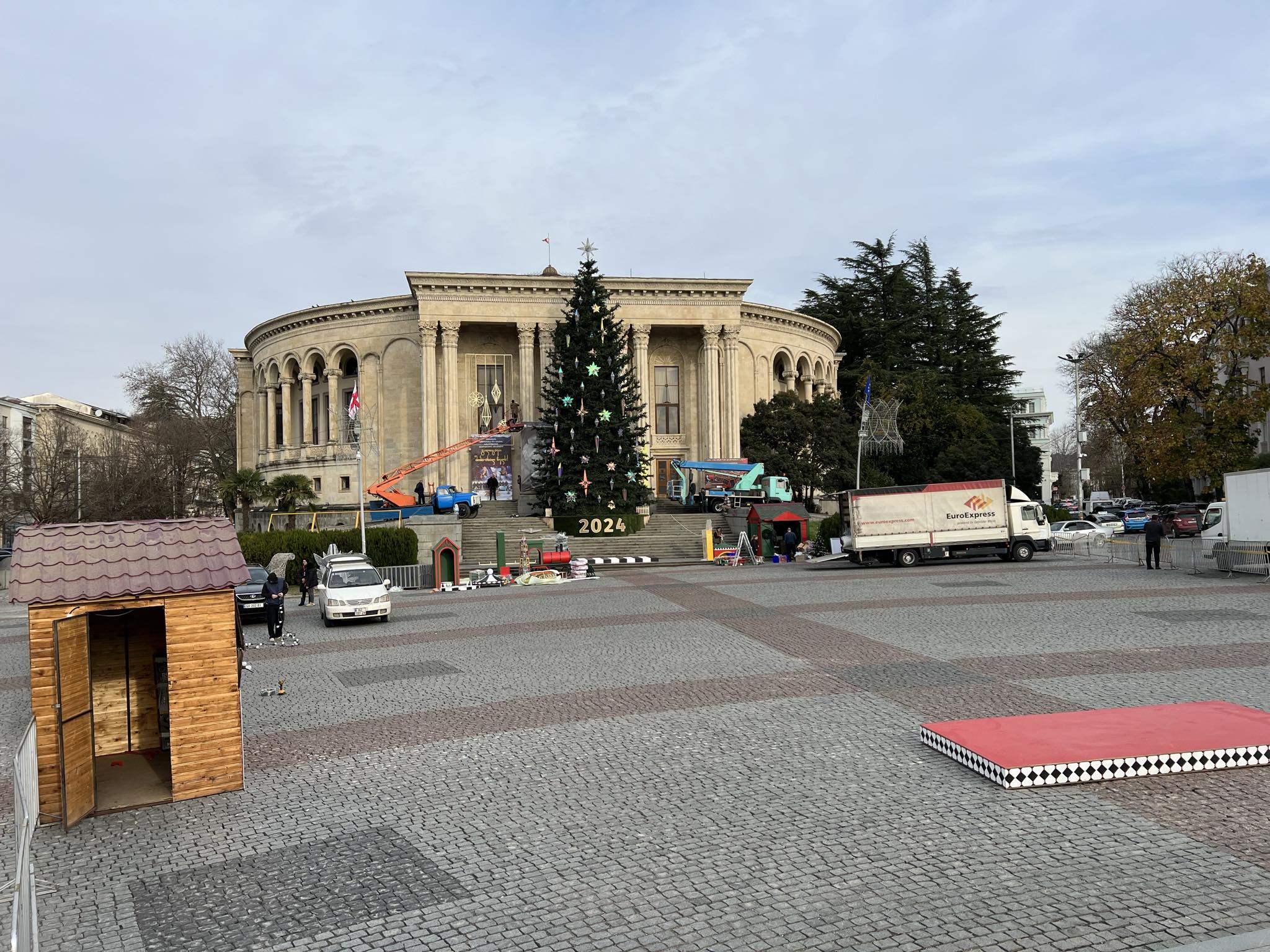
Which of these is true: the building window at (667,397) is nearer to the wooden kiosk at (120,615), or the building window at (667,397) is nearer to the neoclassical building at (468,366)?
the neoclassical building at (468,366)

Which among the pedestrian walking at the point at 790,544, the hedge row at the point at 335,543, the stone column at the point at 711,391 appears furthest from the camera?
the stone column at the point at 711,391

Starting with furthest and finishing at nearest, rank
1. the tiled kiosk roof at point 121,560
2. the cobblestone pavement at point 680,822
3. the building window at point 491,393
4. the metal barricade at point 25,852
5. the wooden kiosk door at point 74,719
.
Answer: the building window at point 491,393 < the tiled kiosk roof at point 121,560 < the wooden kiosk door at point 74,719 < the cobblestone pavement at point 680,822 < the metal barricade at point 25,852

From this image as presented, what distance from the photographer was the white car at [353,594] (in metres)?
21.6

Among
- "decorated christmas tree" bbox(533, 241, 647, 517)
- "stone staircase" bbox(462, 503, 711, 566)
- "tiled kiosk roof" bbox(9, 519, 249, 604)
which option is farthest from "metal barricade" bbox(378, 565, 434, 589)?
"tiled kiosk roof" bbox(9, 519, 249, 604)

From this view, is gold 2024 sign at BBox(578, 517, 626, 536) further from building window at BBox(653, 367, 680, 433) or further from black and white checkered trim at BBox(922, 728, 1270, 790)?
black and white checkered trim at BBox(922, 728, 1270, 790)

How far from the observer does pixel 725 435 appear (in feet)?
186

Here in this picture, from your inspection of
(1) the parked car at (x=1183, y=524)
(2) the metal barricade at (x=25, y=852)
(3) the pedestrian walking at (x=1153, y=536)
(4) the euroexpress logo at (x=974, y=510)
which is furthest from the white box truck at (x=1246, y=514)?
(2) the metal barricade at (x=25, y=852)

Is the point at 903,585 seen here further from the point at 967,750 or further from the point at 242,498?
the point at 242,498

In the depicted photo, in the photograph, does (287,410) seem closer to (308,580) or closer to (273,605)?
(308,580)

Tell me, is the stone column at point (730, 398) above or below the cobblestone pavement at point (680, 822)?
above

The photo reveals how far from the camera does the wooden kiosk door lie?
8156mm

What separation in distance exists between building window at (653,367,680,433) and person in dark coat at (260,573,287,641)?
132 feet

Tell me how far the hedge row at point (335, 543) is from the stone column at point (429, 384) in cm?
1740

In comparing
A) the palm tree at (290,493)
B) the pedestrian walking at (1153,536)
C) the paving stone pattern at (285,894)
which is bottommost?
the paving stone pattern at (285,894)
